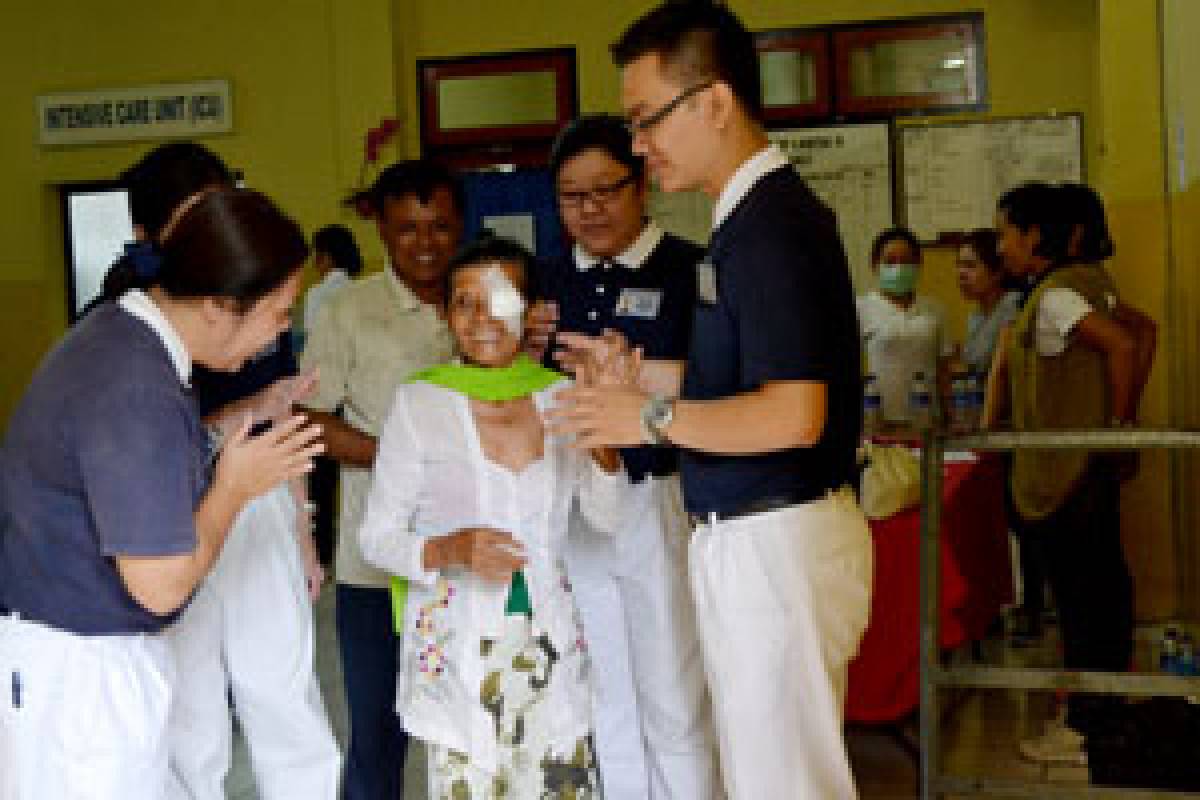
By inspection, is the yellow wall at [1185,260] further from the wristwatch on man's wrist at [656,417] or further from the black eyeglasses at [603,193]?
the wristwatch on man's wrist at [656,417]

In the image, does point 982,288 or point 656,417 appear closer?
point 656,417

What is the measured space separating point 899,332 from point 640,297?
3448 mm

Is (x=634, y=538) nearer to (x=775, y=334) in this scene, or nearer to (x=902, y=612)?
(x=775, y=334)

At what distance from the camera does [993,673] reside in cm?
243

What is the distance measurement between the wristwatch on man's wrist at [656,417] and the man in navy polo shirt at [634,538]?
0.63 m

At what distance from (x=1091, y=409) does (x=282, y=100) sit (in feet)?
19.1

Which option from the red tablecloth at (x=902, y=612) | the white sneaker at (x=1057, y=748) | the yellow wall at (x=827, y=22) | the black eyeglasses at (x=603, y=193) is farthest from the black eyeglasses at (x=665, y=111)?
the yellow wall at (x=827, y=22)

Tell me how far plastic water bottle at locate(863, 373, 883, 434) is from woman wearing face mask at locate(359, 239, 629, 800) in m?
2.78

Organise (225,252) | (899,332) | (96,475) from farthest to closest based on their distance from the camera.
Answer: (899,332) < (225,252) < (96,475)

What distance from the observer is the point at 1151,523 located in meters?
5.20

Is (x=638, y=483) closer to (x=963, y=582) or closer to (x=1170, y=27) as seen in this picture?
(x=963, y=582)

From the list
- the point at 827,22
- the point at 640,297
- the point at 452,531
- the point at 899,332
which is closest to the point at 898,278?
the point at 899,332

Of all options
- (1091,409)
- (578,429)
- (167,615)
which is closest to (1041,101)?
(1091,409)

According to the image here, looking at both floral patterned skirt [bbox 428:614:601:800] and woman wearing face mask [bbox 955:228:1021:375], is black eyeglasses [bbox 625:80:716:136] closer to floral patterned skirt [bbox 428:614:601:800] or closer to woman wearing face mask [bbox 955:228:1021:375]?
floral patterned skirt [bbox 428:614:601:800]
